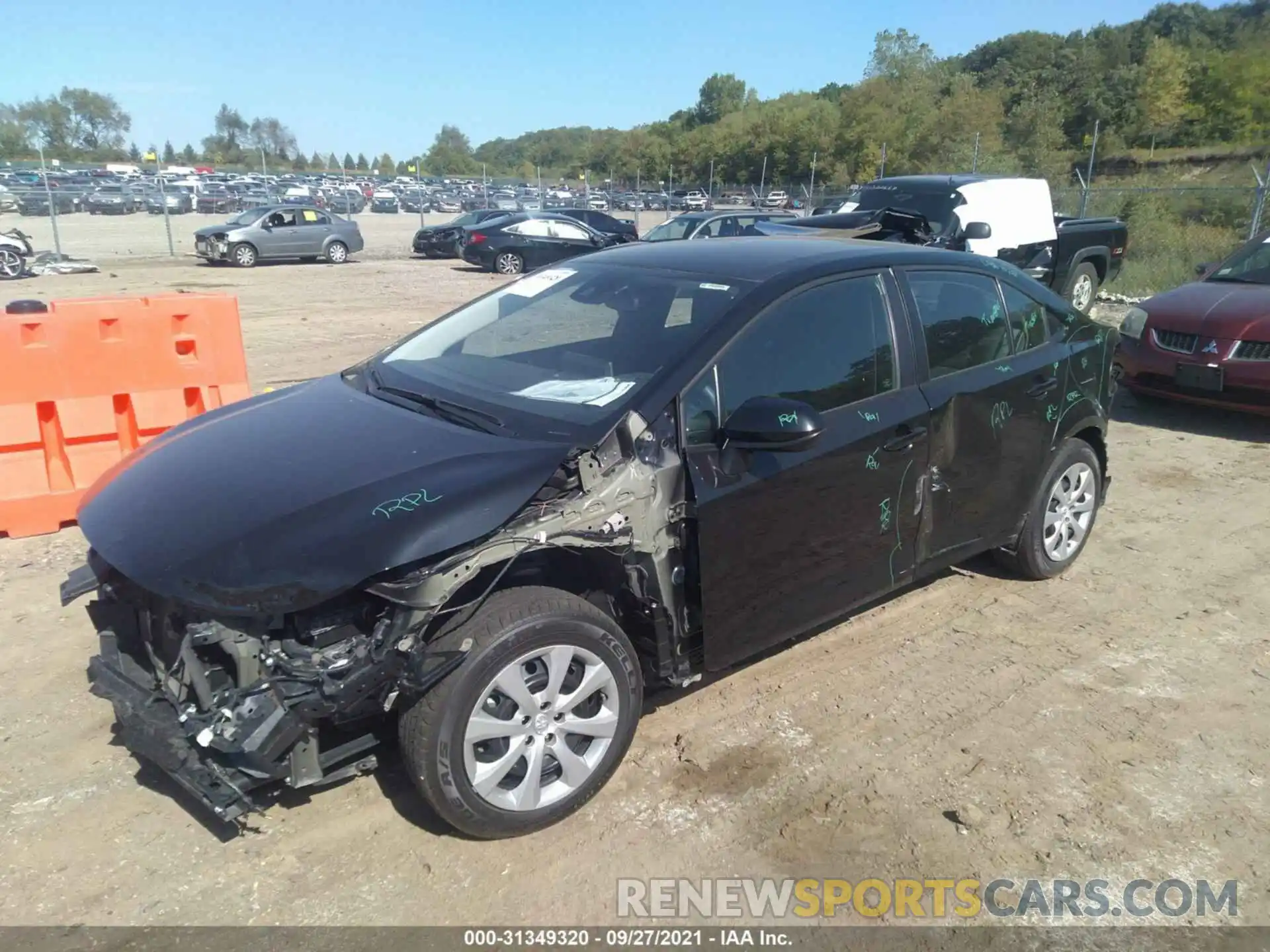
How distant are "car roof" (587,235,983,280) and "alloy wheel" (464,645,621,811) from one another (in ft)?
5.52

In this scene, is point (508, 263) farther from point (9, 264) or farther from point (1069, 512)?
point (1069, 512)

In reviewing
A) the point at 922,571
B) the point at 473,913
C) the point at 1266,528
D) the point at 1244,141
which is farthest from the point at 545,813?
the point at 1244,141

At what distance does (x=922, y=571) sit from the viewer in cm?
408

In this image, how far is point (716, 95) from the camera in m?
134

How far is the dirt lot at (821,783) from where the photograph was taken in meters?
2.76

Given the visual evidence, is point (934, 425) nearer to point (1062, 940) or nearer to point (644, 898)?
point (1062, 940)

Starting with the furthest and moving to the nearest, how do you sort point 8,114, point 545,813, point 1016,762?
point 8,114 → point 1016,762 → point 545,813

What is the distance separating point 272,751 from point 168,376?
3866 millimetres

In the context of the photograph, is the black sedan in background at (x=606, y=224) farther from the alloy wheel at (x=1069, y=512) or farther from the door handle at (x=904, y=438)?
the door handle at (x=904, y=438)

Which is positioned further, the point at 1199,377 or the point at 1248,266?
the point at 1248,266

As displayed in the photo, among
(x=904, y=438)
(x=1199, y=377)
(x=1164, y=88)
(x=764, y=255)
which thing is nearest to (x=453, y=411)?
(x=764, y=255)

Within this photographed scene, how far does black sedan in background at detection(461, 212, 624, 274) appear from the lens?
21734 millimetres

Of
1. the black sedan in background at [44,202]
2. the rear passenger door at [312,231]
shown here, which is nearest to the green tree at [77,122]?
the black sedan in background at [44,202]

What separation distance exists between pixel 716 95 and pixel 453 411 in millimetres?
142241
